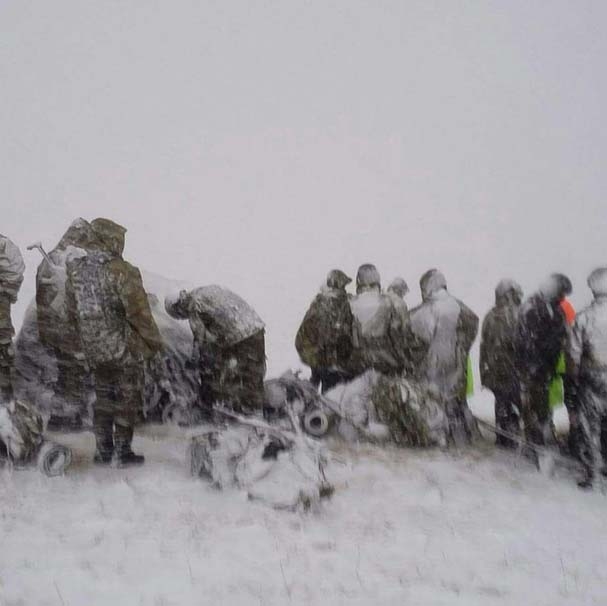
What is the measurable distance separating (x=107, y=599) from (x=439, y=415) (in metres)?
4.46

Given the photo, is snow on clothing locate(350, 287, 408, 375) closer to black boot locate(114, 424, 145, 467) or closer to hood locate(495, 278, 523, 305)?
hood locate(495, 278, 523, 305)

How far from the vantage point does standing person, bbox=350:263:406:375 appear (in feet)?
24.7

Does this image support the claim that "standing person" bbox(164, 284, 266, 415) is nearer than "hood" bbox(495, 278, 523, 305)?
→ Yes

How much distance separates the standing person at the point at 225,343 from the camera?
6594mm

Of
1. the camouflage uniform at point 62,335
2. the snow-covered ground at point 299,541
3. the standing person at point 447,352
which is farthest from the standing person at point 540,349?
the camouflage uniform at point 62,335

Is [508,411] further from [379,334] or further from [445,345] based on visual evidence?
[379,334]

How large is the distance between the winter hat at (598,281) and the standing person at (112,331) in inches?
160

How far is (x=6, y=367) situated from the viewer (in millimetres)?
6242

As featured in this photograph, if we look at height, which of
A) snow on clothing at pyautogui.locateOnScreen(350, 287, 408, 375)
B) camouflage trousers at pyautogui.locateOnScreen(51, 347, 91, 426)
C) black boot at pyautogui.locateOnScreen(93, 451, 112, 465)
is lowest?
black boot at pyautogui.locateOnScreen(93, 451, 112, 465)

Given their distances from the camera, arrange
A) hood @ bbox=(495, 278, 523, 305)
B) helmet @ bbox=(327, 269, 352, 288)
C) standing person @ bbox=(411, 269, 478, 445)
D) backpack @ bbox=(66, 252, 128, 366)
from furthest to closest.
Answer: helmet @ bbox=(327, 269, 352, 288), standing person @ bbox=(411, 269, 478, 445), hood @ bbox=(495, 278, 523, 305), backpack @ bbox=(66, 252, 128, 366)

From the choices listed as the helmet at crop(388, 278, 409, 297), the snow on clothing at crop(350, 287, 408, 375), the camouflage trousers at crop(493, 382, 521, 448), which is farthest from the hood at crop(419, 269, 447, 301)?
the camouflage trousers at crop(493, 382, 521, 448)

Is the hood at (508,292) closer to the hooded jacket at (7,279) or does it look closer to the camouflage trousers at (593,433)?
the camouflage trousers at (593,433)

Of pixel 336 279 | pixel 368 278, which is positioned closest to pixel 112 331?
pixel 336 279

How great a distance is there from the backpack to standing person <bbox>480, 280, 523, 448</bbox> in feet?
13.3
